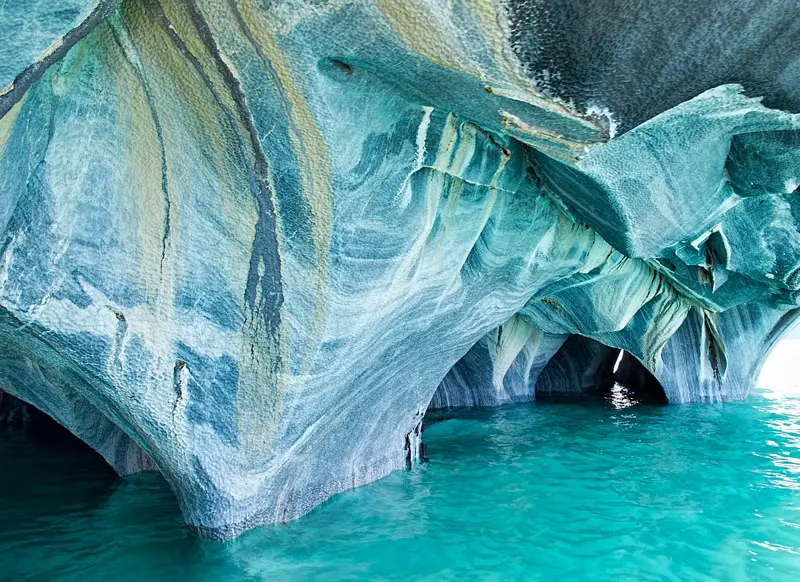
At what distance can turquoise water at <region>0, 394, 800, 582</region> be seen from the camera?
395 centimetres

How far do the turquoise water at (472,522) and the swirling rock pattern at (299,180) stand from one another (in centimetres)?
40

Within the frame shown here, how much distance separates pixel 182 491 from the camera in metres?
4.14

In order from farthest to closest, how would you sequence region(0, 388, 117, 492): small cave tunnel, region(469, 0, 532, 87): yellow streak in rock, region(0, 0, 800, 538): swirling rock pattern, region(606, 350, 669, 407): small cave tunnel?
region(606, 350, 669, 407): small cave tunnel, region(0, 388, 117, 492): small cave tunnel, region(0, 0, 800, 538): swirling rock pattern, region(469, 0, 532, 87): yellow streak in rock

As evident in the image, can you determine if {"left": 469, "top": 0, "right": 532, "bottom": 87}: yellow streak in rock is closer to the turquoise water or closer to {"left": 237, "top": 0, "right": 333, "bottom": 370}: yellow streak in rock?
{"left": 237, "top": 0, "right": 333, "bottom": 370}: yellow streak in rock

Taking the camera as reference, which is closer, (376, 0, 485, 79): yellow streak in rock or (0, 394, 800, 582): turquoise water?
(376, 0, 485, 79): yellow streak in rock

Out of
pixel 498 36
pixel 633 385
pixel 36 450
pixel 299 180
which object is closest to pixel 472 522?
pixel 299 180

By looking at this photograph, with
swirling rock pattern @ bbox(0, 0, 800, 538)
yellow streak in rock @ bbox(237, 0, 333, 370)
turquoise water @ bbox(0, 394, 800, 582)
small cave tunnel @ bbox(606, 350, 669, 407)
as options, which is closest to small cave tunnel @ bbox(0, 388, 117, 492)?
turquoise water @ bbox(0, 394, 800, 582)

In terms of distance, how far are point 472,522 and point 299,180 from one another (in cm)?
289

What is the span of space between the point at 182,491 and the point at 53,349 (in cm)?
132

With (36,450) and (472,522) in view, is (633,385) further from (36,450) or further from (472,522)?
(36,450)

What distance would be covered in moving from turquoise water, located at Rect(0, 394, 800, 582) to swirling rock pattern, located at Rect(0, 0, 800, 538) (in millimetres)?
396

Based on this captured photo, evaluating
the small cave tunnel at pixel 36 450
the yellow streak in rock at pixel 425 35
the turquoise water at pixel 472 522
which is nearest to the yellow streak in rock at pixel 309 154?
the yellow streak in rock at pixel 425 35

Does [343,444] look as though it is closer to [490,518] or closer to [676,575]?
[490,518]

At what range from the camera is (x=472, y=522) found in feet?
15.7
